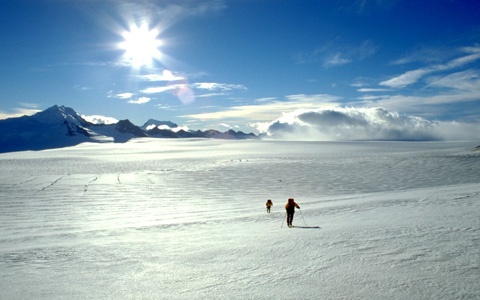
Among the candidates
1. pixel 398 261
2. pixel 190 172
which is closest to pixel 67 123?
pixel 190 172

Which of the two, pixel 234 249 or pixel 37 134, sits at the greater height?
pixel 37 134

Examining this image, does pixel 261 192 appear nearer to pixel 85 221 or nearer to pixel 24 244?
pixel 85 221

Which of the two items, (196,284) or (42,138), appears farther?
(42,138)

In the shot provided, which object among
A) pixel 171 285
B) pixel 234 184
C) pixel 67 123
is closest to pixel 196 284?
pixel 171 285

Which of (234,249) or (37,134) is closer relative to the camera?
(234,249)

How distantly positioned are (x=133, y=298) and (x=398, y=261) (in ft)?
15.7

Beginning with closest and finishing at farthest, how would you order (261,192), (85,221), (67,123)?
(85,221) < (261,192) < (67,123)

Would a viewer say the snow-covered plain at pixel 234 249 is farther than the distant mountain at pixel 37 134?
No

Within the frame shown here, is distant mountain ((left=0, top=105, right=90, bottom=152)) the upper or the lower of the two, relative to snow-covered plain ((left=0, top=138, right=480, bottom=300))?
upper

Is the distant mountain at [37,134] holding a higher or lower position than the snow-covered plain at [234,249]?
higher

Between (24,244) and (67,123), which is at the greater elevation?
(67,123)

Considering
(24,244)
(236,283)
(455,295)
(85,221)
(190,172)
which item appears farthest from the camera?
(190,172)

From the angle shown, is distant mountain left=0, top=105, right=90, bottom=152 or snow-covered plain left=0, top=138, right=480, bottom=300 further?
distant mountain left=0, top=105, right=90, bottom=152

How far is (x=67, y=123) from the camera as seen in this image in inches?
6383
